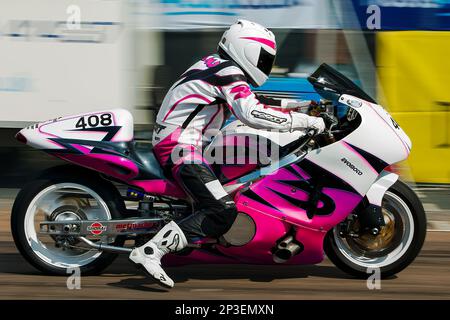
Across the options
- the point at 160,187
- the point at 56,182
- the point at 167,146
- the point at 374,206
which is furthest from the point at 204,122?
the point at 374,206

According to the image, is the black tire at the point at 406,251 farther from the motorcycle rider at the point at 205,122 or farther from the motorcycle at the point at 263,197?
the motorcycle rider at the point at 205,122

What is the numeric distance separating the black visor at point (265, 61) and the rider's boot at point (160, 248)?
1211 mm

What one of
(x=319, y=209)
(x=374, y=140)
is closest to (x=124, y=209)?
(x=319, y=209)

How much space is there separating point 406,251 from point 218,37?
4.77 meters

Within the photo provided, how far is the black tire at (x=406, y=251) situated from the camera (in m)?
6.33

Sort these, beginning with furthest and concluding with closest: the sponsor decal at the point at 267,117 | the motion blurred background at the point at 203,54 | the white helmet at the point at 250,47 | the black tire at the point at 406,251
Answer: the motion blurred background at the point at 203,54, the black tire at the point at 406,251, the white helmet at the point at 250,47, the sponsor decal at the point at 267,117

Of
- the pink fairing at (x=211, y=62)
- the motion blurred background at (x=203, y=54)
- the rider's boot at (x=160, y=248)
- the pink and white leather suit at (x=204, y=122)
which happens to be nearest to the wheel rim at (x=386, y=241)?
the pink and white leather suit at (x=204, y=122)

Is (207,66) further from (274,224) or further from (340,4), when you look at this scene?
(340,4)

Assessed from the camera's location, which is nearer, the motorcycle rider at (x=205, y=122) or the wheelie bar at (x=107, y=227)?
the motorcycle rider at (x=205, y=122)

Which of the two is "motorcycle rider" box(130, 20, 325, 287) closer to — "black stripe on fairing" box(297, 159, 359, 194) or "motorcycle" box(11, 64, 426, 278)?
"motorcycle" box(11, 64, 426, 278)

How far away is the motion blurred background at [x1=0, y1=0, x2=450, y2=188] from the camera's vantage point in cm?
1005

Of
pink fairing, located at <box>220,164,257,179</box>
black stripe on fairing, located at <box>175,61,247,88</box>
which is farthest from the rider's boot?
black stripe on fairing, located at <box>175,61,247,88</box>

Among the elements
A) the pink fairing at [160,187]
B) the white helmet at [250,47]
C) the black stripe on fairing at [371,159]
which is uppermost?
the white helmet at [250,47]

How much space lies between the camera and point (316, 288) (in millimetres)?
6285
